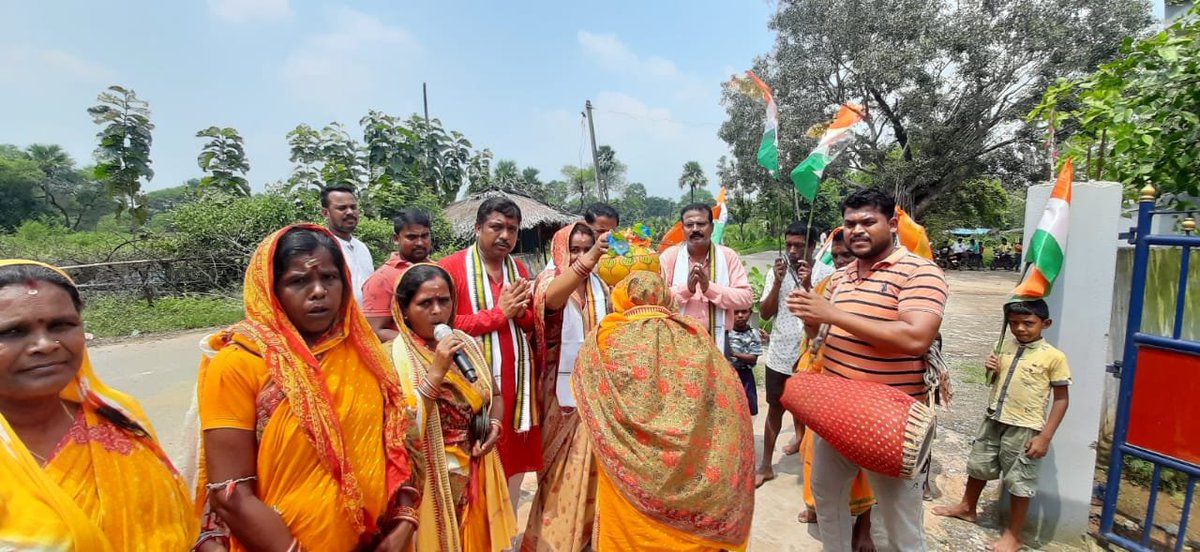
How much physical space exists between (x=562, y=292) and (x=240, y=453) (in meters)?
1.51

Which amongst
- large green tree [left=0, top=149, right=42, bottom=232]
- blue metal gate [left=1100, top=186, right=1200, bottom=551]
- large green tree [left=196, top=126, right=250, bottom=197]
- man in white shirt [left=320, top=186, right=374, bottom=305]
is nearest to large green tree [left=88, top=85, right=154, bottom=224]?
large green tree [left=196, top=126, right=250, bottom=197]

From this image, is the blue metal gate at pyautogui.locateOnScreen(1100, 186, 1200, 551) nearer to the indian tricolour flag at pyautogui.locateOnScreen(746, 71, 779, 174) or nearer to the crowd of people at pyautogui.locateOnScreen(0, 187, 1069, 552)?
the crowd of people at pyautogui.locateOnScreen(0, 187, 1069, 552)

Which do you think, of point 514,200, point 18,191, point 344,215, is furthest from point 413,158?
point 18,191

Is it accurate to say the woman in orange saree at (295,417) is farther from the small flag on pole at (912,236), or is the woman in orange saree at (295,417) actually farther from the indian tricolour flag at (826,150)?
the small flag on pole at (912,236)

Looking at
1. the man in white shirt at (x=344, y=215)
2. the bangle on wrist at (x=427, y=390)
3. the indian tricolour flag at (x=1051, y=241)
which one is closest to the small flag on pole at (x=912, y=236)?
the indian tricolour flag at (x=1051, y=241)

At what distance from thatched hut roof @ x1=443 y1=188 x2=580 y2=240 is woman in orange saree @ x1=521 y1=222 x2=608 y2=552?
13.8 meters

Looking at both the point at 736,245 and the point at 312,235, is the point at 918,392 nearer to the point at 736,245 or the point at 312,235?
the point at 312,235

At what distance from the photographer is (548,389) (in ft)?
9.62

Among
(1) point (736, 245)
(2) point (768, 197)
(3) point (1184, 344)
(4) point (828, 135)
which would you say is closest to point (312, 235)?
(4) point (828, 135)

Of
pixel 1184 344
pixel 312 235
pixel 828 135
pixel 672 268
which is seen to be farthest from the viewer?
pixel 672 268

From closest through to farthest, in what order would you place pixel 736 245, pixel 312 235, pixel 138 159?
pixel 312 235 → pixel 138 159 → pixel 736 245

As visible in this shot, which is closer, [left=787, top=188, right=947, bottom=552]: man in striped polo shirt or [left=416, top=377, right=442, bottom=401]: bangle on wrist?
[left=416, top=377, right=442, bottom=401]: bangle on wrist

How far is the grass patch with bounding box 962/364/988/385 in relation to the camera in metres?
6.04

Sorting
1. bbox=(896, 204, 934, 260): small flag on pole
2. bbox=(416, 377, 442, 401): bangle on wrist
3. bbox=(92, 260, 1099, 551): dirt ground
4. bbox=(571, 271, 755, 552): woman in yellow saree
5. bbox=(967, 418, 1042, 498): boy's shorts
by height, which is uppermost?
bbox=(896, 204, 934, 260): small flag on pole
